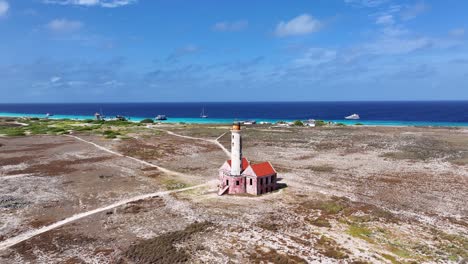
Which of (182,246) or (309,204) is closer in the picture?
(182,246)

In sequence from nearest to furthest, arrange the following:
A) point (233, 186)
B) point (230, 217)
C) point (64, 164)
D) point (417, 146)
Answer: point (230, 217)
point (233, 186)
point (64, 164)
point (417, 146)

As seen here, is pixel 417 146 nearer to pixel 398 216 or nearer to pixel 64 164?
pixel 398 216

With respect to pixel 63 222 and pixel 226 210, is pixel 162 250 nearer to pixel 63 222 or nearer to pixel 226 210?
pixel 226 210

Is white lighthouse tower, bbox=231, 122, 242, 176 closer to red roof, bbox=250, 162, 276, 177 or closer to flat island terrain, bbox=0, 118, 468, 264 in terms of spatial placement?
red roof, bbox=250, 162, 276, 177

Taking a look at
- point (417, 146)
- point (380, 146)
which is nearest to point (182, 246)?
point (380, 146)

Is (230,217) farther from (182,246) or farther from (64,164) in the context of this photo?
(64,164)

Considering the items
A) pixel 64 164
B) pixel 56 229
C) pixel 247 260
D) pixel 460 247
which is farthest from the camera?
pixel 64 164

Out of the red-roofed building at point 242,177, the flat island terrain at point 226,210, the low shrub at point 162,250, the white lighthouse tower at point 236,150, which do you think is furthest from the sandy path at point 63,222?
the low shrub at point 162,250
